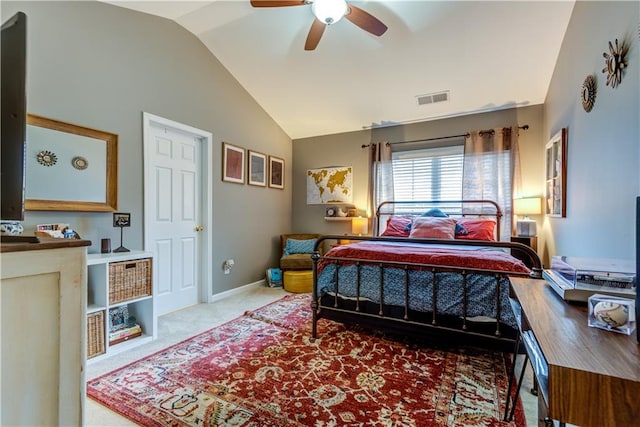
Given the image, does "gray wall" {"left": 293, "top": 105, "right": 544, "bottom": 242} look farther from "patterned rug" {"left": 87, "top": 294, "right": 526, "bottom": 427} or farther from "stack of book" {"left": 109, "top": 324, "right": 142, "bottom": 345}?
"stack of book" {"left": 109, "top": 324, "right": 142, "bottom": 345}

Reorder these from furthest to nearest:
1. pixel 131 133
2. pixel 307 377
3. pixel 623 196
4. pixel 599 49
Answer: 1. pixel 131 133
2. pixel 599 49
3. pixel 307 377
4. pixel 623 196

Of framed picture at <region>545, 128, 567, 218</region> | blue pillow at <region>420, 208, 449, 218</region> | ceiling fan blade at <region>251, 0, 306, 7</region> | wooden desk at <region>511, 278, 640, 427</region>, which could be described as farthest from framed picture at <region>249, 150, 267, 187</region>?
wooden desk at <region>511, 278, 640, 427</region>

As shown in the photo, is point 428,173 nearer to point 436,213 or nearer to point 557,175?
point 436,213

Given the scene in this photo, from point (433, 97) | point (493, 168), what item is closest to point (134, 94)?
point (433, 97)

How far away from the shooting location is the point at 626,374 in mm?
571

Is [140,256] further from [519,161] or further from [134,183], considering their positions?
[519,161]

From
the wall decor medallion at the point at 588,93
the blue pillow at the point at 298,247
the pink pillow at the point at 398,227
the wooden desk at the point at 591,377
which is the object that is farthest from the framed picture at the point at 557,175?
the blue pillow at the point at 298,247

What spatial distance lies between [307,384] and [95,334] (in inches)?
64.2

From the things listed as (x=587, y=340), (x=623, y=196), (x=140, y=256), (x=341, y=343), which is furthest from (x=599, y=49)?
(x=140, y=256)

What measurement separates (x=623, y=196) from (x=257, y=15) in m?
3.38

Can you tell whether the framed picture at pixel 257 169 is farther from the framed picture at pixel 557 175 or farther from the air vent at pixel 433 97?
the framed picture at pixel 557 175

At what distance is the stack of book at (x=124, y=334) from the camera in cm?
233

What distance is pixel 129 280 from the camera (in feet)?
7.90

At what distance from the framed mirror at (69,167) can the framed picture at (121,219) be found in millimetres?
72
